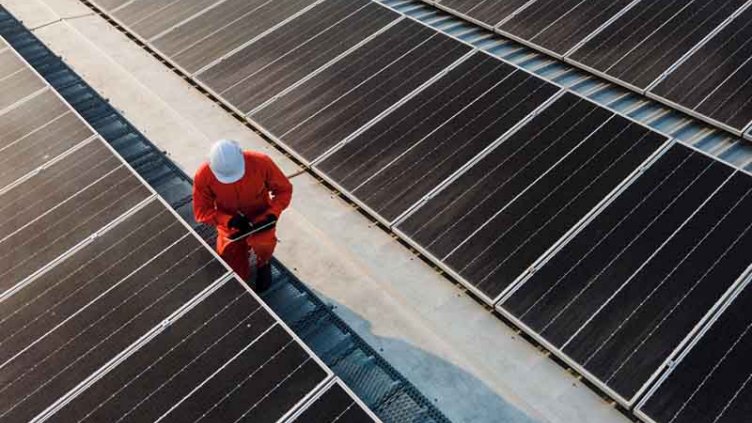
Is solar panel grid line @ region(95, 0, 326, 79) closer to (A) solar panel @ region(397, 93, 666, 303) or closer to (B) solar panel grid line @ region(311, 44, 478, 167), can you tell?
(B) solar panel grid line @ region(311, 44, 478, 167)

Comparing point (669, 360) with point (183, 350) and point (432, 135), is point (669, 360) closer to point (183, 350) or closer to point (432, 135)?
point (432, 135)


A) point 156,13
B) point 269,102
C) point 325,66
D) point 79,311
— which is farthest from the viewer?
point 156,13

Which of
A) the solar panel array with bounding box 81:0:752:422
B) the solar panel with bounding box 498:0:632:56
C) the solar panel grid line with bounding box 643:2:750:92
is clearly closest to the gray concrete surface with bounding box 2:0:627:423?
the solar panel array with bounding box 81:0:752:422

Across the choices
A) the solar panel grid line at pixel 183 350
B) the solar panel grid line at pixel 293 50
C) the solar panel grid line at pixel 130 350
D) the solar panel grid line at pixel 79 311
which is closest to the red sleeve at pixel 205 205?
the solar panel grid line at pixel 79 311

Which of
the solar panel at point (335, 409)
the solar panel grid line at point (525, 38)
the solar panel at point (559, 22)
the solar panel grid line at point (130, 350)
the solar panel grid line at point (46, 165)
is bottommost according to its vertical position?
the solar panel grid line at point (46, 165)

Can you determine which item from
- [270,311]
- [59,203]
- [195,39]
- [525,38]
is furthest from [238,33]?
[270,311]

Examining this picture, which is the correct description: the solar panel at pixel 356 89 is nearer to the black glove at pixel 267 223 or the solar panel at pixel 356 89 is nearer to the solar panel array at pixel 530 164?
the solar panel array at pixel 530 164
